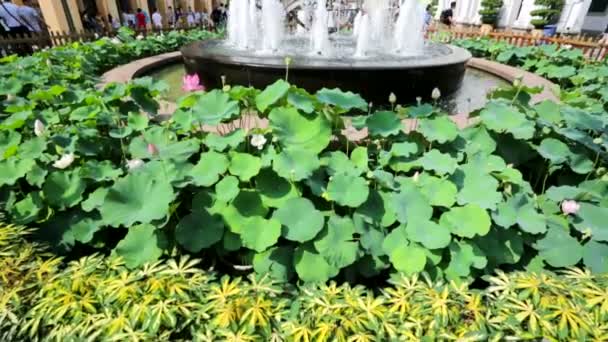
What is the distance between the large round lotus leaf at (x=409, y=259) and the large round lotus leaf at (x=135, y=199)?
129 centimetres

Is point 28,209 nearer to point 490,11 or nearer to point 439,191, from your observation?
point 439,191

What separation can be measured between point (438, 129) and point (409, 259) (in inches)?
40.4

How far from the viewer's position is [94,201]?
1.98 m

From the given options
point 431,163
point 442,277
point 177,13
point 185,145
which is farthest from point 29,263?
point 177,13

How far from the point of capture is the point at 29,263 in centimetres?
171

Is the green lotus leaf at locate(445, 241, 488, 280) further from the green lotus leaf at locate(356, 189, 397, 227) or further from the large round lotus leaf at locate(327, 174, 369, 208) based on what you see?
the large round lotus leaf at locate(327, 174, 369, 208)

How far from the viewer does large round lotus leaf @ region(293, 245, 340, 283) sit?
1855 millimetres

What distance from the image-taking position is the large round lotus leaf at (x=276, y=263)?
193cm

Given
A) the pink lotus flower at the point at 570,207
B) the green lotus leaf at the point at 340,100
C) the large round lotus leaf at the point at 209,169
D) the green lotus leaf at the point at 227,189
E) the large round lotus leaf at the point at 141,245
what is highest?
the green lotus leaf at the point at 340,100

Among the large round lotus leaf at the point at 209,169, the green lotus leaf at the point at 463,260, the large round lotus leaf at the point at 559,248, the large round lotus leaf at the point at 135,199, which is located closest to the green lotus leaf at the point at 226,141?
the large round lotus leaf at the point at 209,169

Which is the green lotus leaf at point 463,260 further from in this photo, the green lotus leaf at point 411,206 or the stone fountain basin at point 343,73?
the stone fountain basin at point 343,73

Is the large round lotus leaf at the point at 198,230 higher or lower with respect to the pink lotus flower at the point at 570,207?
lower

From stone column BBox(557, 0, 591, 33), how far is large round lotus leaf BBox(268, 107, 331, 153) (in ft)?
65.4

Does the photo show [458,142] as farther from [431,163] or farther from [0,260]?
[0,260]
